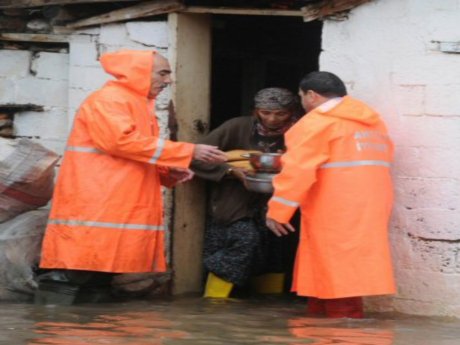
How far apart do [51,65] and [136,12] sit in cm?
94

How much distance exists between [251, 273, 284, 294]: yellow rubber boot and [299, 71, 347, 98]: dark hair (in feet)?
6.95

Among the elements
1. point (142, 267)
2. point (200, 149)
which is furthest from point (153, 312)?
point (200, 149)

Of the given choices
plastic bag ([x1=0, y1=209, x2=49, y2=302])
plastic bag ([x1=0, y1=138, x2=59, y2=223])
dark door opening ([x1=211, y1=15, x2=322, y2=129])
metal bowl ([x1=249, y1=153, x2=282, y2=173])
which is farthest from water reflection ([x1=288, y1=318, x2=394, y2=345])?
dark door opening ([x1=211, y1=15, x2=322, y2=129])

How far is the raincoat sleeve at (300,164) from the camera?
7.85 metres

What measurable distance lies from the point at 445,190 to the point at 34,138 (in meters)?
3.42

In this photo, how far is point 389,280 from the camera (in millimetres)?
7992

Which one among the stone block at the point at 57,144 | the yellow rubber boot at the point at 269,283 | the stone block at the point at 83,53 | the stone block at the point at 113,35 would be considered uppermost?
the stone block at the point at 113,35

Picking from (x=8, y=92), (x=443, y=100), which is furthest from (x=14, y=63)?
(x=443, y=100)

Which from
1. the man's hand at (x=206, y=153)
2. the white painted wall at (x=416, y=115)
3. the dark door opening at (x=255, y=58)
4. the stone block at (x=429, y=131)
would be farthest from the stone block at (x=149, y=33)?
the stone block at (x=429, y=131)

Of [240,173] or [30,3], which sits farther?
[30,3]

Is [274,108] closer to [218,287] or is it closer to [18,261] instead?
[218,287]

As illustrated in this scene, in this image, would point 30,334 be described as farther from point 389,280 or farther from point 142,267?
point 389,280

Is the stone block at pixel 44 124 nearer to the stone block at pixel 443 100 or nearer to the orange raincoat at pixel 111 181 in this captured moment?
the orange raincoat at pixel 111 181

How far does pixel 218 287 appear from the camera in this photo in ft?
30.9
